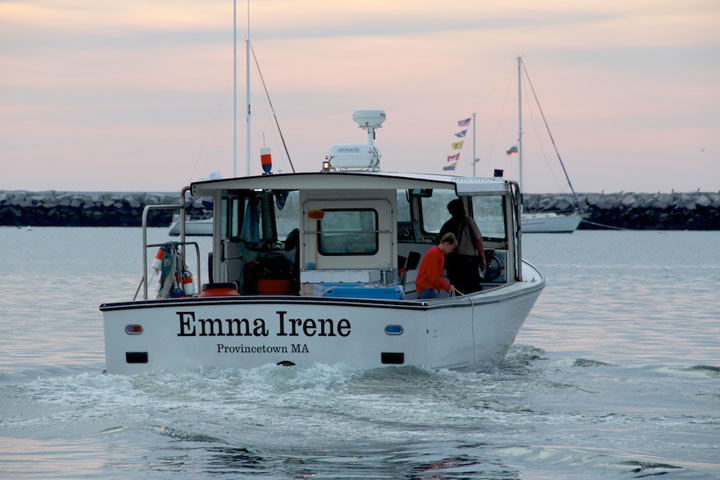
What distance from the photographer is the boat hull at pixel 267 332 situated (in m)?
9.77

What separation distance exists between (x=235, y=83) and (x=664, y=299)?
11.7 metres

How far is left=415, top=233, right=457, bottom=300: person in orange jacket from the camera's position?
11133 mm

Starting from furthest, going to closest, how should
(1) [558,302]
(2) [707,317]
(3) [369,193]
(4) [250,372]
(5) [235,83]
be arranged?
(5) [235,83], (1) [558,302], (2) [707,317], (3) [369,193], (4) [250,372]

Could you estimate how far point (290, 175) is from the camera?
10.9 meters

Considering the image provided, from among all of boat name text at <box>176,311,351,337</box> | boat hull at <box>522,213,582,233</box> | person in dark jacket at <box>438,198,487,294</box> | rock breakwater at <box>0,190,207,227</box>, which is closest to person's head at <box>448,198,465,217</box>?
person in dark jacket at <box>438,198,487,294</box>

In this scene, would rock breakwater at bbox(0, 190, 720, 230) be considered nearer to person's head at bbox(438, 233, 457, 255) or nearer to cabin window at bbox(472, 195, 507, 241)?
cabin window at bbox(472, 195, 507, 241)

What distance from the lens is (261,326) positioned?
9797mm

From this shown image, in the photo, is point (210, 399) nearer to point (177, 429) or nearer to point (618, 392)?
point (177, 429)

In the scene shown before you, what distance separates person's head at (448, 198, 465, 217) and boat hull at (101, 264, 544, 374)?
255 cm

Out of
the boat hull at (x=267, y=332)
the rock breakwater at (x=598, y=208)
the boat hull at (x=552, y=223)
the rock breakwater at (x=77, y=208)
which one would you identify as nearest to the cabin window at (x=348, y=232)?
the boat hull at (x=267, y=332)

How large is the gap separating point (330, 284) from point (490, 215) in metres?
2.66

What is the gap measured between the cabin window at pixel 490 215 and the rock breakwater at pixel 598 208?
6478cm

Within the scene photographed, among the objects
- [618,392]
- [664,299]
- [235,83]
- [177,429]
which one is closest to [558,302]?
[664,299]

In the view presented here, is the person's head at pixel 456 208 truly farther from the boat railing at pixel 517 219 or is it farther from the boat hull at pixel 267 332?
the boat hull at pixel 267 332
